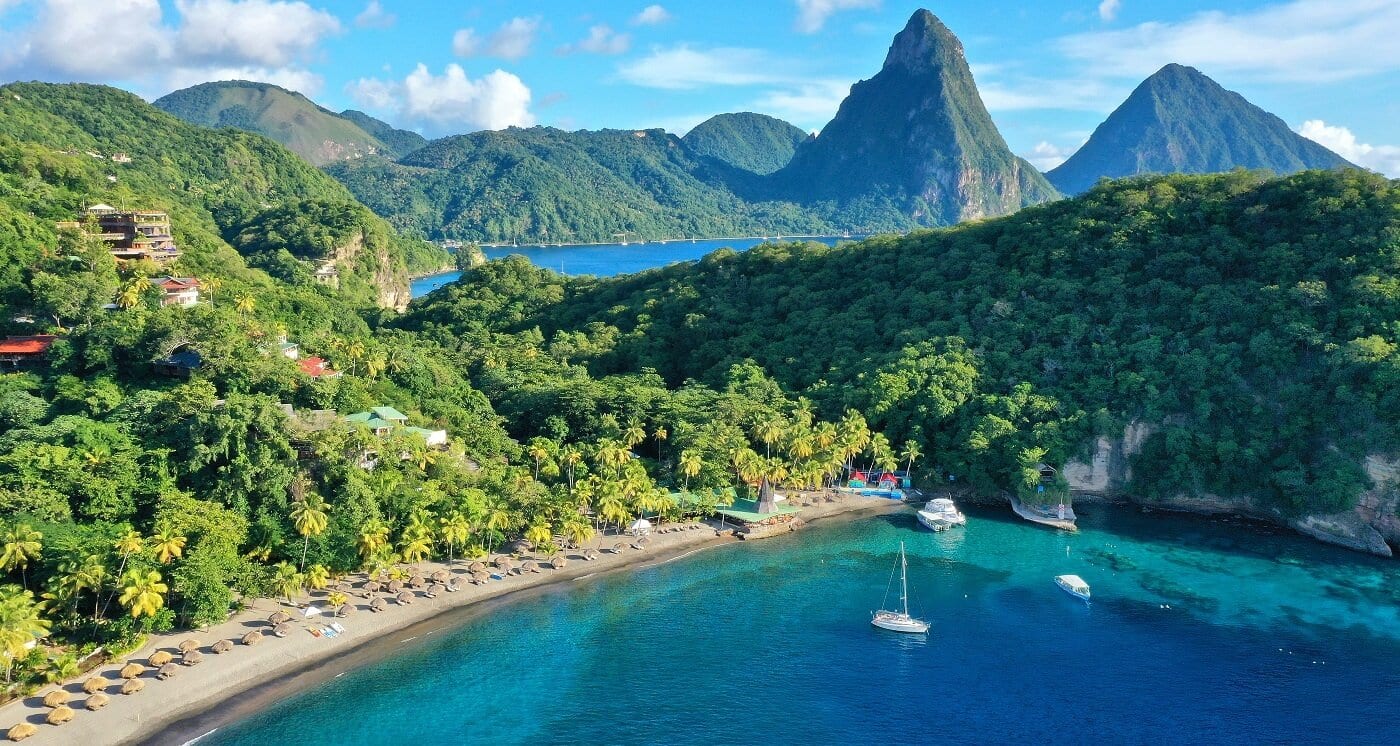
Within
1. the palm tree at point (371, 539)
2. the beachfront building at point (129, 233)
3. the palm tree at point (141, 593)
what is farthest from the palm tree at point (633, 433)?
the beachfront building at point (129, 233)

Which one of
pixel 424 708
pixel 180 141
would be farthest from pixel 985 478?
pixel 180 141

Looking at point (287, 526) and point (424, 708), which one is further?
point (287, 526)

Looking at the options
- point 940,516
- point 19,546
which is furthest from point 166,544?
point 940,516

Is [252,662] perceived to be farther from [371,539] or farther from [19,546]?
[19,546]

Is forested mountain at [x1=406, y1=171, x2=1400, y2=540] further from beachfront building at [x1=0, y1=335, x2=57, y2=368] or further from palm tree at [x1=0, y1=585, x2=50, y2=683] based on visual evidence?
palm tree at [x1=0, y1=585, x2=50, y2=683]

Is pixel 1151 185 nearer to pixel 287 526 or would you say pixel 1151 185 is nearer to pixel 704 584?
pixel 704 584
